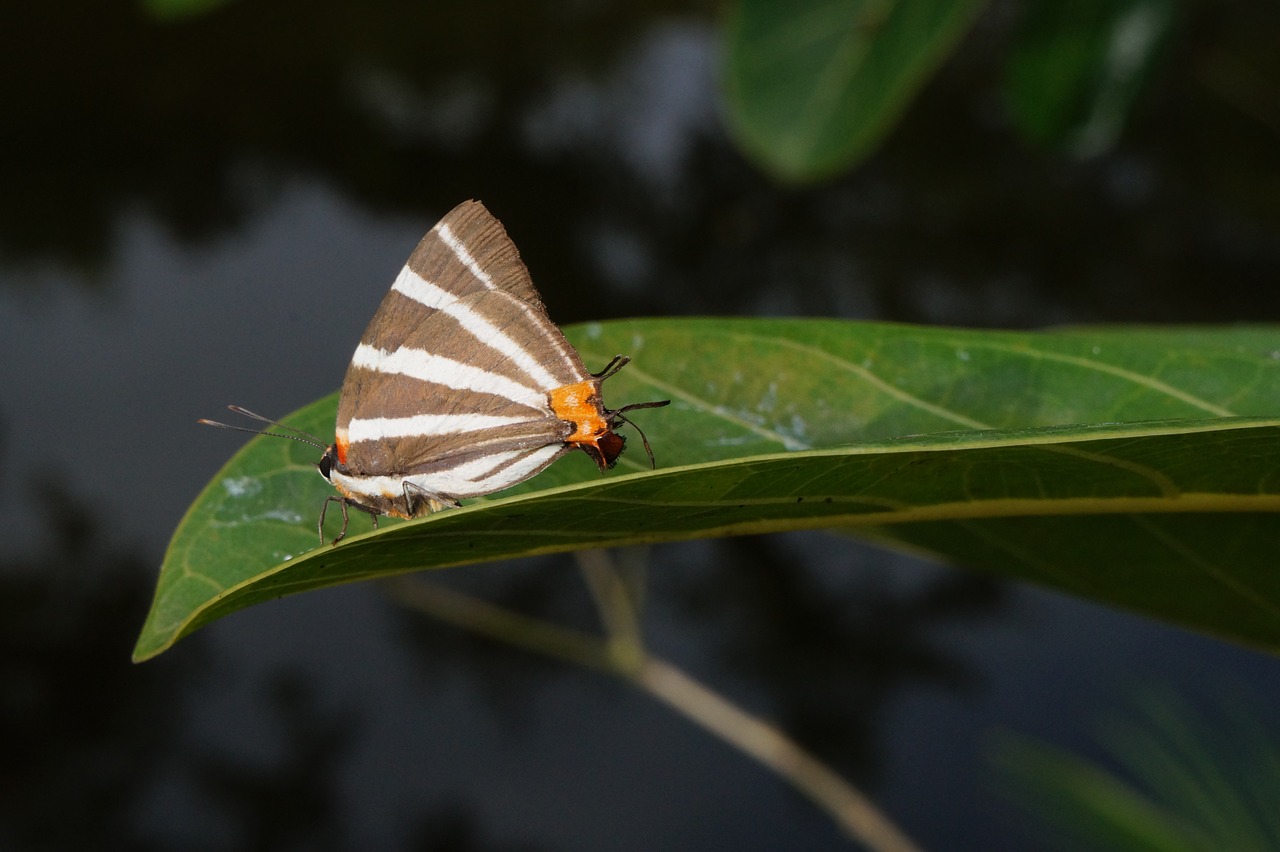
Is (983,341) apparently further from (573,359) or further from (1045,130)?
(1045,130)

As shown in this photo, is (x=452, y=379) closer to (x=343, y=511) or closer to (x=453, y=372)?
(x=453, y=372)

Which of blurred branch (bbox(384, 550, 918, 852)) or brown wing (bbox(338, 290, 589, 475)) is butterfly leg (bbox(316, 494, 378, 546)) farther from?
blurred branch (bbox(384, 550, 918, 852))

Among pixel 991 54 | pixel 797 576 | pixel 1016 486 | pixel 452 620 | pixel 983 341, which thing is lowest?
pixel 1016 486

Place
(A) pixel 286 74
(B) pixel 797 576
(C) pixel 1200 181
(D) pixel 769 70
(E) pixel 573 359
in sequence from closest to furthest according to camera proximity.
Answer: (E) pixel 573 359 → (D) pixel 769 70 → (B) pixel 797 576 → (A) pixel 286 74 → (C) pixel 1200 181

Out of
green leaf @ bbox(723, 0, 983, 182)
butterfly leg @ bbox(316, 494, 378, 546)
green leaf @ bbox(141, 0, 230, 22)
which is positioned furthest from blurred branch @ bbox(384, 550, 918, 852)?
butterfly leg @ bbox(316, 494, 378, 546)

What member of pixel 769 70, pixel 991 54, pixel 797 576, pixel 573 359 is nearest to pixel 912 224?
pixel 991 54

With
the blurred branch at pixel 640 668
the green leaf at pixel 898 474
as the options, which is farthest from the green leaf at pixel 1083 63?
the blurred branch at pixel 640 668

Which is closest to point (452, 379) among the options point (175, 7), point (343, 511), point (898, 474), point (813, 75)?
point (343, 511)

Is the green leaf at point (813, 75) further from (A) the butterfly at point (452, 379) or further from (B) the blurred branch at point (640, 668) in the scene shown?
(B) the blurred branch at point (640, 668)
